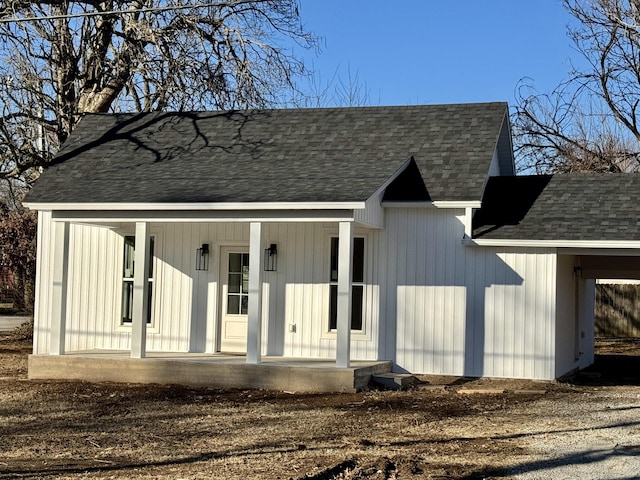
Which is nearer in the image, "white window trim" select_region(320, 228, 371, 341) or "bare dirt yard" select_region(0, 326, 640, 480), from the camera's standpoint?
"bare dirt yard" select_region(0, 326, 640, 480)

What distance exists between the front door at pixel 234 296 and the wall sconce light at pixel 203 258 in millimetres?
271

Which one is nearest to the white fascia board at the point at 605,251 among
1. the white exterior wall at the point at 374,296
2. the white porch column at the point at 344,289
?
the white exterior wall at the point at 374,296

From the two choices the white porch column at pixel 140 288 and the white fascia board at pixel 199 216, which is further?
the white porch column at pixel 140 288

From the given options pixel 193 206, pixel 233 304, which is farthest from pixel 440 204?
pixel 233 304

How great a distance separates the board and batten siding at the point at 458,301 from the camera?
1561 cm

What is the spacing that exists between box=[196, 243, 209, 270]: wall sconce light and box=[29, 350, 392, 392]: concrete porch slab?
1697mm

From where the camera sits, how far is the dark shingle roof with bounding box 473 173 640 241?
15453 mm

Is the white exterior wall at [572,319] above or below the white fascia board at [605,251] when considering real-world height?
below

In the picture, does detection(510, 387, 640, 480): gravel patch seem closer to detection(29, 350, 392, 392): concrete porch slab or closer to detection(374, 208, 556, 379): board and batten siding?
detection(374, 208, 556, 379): board and batten siding

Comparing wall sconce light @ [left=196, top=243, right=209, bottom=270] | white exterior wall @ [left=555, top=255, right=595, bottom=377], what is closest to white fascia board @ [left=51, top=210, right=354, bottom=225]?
wall sconce light @ [left=196, top=243, right=209, bottom=270]

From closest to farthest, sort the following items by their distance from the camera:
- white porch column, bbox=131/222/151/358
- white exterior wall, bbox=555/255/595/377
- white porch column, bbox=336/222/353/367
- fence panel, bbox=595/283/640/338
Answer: white porch column, bbox=336/222/353/367, white porch column, bbox=131/222/151/358, white exterior wall, bbox=555/255/595/377, fence panel, bbox=595/283/640/338

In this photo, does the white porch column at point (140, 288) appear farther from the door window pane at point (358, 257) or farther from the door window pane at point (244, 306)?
the door window pane at point (358, 257)

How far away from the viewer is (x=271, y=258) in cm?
1695

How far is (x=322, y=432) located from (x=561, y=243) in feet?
20.3
